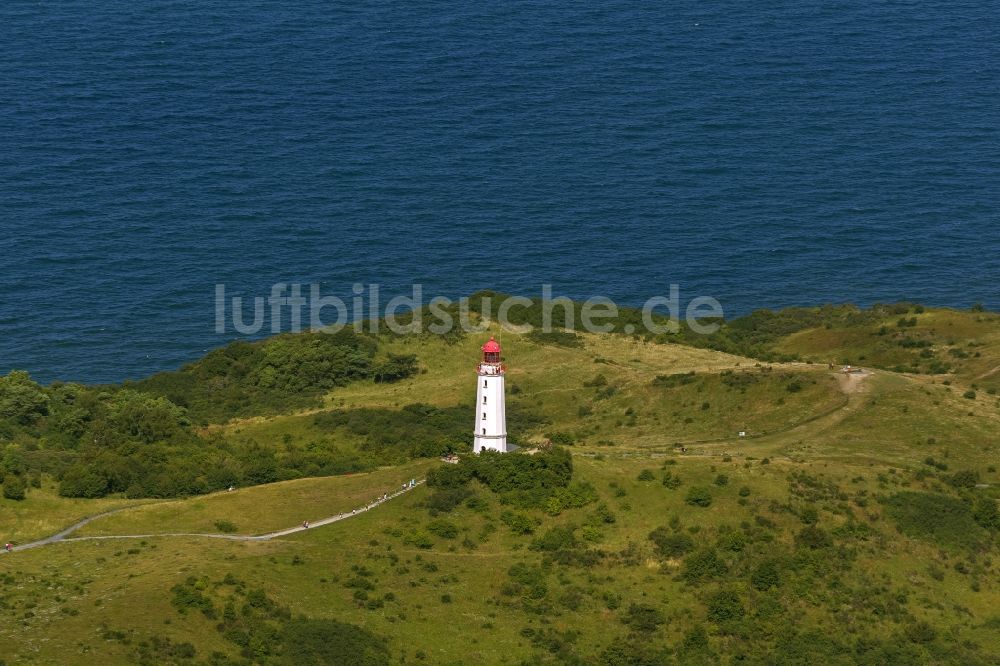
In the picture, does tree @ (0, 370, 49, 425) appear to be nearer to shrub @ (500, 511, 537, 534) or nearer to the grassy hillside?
the grassy hillside

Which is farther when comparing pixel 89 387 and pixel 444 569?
pixel 89 387

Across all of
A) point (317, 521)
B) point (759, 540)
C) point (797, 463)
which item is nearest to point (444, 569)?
point (317, 521)

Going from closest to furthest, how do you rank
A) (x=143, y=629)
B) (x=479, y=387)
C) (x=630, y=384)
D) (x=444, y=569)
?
(x=143, y=629) < (x=444, y=569) < (x=479, y=387) < (x=630, y=384)

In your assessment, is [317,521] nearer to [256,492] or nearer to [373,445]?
[256,492]

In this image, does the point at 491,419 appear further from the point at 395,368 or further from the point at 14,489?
the point at 395,368

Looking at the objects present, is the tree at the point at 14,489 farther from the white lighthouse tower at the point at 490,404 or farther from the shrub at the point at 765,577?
the shrub at the point at 765,577

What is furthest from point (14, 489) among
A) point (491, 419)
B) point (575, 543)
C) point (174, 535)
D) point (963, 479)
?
point (963, 479)

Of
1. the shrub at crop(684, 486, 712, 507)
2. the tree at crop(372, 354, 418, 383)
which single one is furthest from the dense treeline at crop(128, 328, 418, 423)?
the shrub at crop(684, 486, 712, 507)
